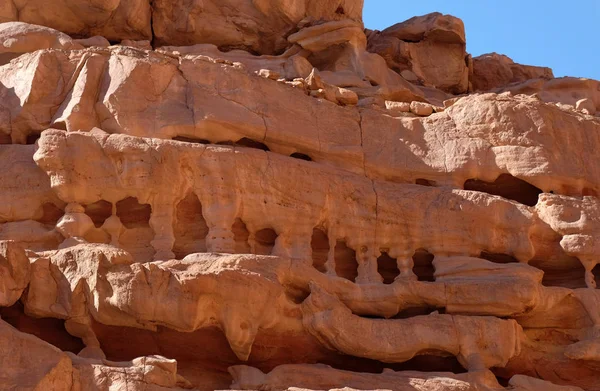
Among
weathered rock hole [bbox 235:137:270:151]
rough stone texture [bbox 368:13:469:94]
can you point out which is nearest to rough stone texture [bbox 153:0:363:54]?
rough stone texture [bbox 368:13:469:94]

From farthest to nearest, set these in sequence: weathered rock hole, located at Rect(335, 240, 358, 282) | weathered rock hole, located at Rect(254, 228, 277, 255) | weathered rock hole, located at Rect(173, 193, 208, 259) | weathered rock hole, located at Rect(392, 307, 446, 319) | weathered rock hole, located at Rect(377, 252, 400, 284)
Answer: weathered rock hole, located at Rect(377, 252, 400, 284) < weathered rock hole, located at Rect(335, 240, 358, 282) < weathered rock hole, located at Rect(392, 307, 446, 319) < weathered rock hole, located at Rect(254, 228, 277, 255) < weathered rock hole, located at Rect(173, 193, 208, 259)

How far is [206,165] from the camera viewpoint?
13148 mm

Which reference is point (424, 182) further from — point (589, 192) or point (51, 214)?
point (51, 214)

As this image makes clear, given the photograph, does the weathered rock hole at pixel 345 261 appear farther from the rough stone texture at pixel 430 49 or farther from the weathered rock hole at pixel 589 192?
the rough stone texture at pixel 430 49

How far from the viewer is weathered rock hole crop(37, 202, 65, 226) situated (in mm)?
13234

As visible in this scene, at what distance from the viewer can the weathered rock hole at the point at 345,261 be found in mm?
14016

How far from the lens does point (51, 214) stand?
13297 millimetres

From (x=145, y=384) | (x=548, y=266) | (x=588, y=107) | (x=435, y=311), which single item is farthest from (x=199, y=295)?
(x=588, y=107)

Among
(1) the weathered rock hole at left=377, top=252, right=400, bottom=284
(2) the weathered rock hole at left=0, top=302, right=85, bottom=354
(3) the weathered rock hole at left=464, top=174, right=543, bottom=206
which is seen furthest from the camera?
(3) the weathered rock hole at left=464, top=174, right=543, bottom=206

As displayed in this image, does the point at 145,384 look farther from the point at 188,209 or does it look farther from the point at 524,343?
the point at 524,343

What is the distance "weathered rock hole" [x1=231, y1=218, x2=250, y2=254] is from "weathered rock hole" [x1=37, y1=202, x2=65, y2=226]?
85.2 inches

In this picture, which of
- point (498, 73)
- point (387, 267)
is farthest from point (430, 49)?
point (387, 267)

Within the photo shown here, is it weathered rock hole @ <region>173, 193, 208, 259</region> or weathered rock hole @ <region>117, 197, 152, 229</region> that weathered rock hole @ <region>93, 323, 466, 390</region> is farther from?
weathered rock hole @ <region>117, 197, 152, 229</region>

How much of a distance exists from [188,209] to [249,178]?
34.2 inches
